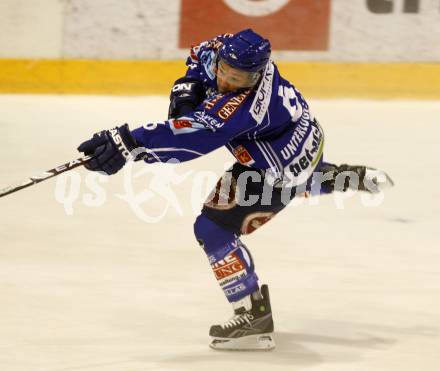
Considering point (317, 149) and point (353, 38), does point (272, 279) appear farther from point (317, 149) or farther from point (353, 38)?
point (353, 38)

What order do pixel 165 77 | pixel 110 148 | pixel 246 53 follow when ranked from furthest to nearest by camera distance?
pixel 165 77 → pixel 246 53 → pixel 110 148

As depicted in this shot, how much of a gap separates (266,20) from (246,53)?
15.8 feet

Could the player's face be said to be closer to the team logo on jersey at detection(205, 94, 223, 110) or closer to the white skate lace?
the team logo on jersey at detection(205, 94, 223, 110)

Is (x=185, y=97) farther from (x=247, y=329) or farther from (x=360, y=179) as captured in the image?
(x=247, y=329)

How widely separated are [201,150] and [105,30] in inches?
201

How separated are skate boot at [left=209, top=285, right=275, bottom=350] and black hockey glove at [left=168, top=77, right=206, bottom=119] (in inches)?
32.2

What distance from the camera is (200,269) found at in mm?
5969

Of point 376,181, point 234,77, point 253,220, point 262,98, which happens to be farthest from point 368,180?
point 234,77

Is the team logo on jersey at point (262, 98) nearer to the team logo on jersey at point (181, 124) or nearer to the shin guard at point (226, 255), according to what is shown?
the team logo on jersey at point (181, 124)

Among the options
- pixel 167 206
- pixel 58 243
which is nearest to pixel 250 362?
→ pixel 58 243

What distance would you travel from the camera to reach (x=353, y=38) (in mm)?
9047

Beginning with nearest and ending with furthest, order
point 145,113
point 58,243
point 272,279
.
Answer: point 272,279 → point 58,243 → point 145,113

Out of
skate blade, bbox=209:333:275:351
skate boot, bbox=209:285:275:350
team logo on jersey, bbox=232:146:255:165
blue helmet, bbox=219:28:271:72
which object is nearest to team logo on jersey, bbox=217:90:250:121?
blue helmet, bbox=219:28:271:72

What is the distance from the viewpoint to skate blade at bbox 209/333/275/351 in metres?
4.77
